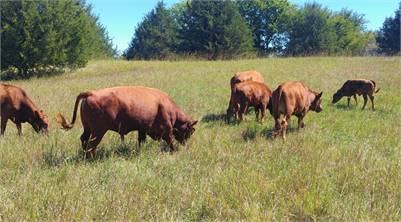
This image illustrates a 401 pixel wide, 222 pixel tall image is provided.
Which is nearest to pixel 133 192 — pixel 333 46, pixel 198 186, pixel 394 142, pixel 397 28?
pixel 198 186

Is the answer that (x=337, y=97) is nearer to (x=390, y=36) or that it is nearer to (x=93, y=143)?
(x=93, y=143)

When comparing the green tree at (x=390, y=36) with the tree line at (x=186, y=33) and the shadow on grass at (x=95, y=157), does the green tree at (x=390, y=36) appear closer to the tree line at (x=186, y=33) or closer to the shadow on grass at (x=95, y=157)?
the tree line at (x=186, y=33)

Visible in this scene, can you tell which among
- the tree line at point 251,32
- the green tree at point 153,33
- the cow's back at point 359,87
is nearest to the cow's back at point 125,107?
the cow's back at point 359,87

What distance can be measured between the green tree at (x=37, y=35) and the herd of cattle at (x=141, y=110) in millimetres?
17240

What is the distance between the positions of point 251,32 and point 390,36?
911 inches

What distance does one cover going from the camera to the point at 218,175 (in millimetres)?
5609

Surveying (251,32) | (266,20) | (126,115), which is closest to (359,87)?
(126,115)

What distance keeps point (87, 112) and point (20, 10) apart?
2203 cm

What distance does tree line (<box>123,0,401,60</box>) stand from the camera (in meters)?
40.4

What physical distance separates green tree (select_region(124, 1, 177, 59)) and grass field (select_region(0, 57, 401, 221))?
5516 cm

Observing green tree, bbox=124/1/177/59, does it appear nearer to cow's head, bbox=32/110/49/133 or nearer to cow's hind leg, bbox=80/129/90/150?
cow's head, bbox=32/110/49/133

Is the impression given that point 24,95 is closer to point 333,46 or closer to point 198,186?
point 198,186

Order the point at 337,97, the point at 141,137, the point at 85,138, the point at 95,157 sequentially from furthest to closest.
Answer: the point at 337,97 < the point at 141,137 < the point at 85,138 < the point at 95,157

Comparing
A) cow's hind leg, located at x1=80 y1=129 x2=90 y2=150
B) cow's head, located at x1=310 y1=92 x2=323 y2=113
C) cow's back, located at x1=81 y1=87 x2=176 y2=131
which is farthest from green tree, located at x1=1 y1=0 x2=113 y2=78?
cow's back, located at x1=81 y1=87 x2=176 y2=131
